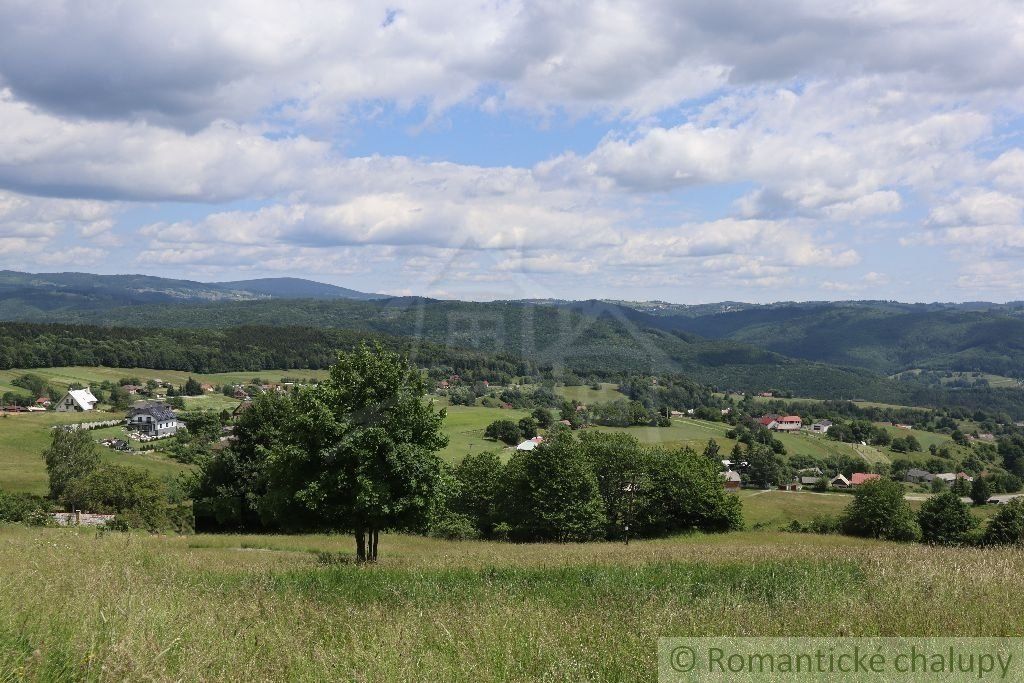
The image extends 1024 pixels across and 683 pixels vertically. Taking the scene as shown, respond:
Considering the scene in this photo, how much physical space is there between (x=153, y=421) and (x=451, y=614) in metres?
113

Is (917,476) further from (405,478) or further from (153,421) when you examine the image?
(153,421)

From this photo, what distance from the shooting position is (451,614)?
6215 millimetres

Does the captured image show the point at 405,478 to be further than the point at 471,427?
No

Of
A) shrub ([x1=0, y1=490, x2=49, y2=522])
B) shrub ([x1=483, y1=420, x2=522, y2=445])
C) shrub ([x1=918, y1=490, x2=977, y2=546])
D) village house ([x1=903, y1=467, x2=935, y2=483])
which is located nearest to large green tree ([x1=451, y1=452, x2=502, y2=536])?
shrub ([x1=0, y1=490, x2=49, y2=522])

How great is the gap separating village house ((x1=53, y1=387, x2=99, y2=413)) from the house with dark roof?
1329 centimetres

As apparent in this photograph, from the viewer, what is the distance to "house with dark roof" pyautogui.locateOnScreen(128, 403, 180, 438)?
3994 inches

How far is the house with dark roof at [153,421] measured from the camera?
333ft

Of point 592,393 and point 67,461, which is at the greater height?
point 592,393

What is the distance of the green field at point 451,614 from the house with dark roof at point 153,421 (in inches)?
4163

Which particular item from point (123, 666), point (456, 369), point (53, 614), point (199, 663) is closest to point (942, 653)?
point (199, 663)

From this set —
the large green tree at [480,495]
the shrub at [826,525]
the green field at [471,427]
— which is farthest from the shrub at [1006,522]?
the green field at [471,427]

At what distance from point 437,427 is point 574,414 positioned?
3684 cm

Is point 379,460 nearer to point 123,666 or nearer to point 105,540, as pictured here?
point 105,540

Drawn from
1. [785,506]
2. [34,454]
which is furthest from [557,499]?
[34,454]
